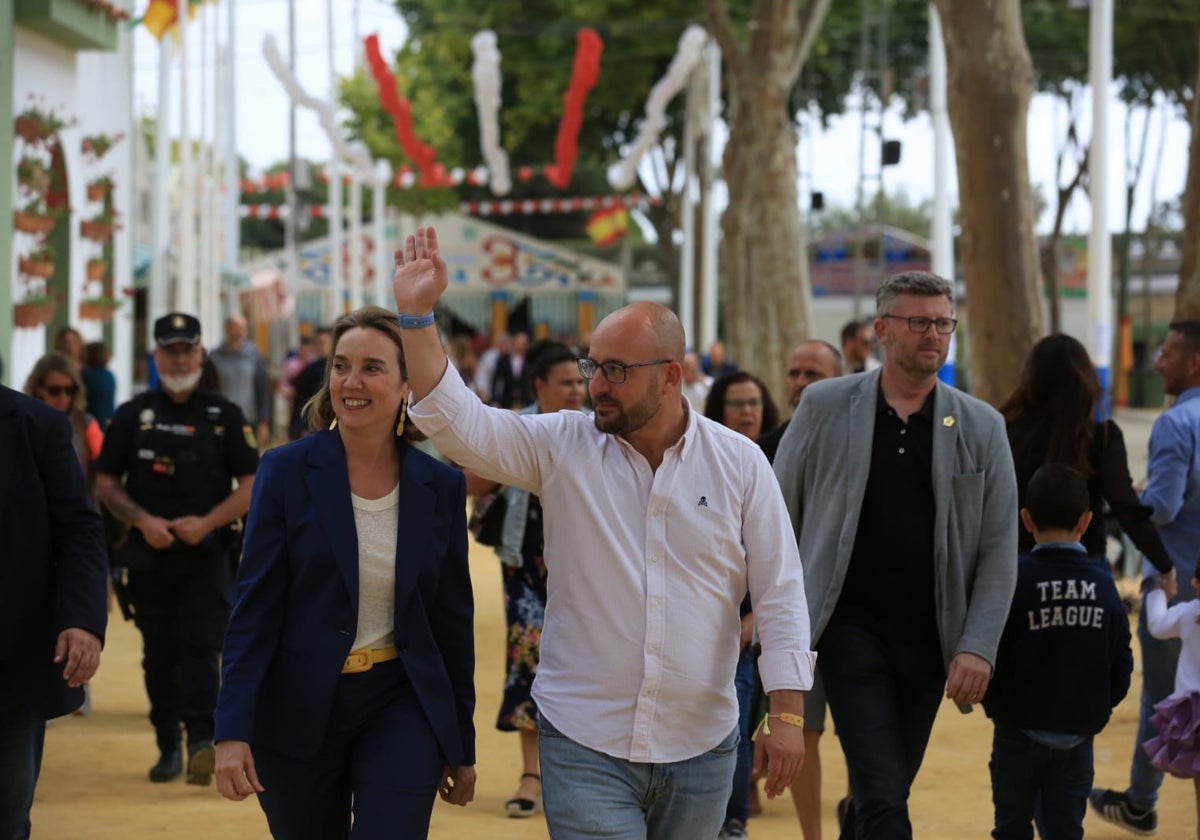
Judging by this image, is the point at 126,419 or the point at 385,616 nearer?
the point at 385,616

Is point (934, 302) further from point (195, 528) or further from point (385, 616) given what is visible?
point (195, 528)

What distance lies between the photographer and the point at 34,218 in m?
16.8

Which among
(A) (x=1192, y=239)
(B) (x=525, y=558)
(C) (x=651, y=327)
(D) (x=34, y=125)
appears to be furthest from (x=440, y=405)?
(D) (x=34, y=125)

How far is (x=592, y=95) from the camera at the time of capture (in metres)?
46.2

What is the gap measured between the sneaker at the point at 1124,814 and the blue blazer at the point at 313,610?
13.9 feet

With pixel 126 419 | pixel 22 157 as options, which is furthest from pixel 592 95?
pixel 126 419

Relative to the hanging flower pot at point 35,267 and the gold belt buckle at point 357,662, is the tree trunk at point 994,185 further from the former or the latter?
the gold belt buckle at point 357,662

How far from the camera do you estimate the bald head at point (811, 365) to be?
29.7 ft

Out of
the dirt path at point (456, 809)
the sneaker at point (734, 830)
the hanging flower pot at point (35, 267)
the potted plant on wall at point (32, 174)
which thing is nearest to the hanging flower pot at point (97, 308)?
the hanging flower pot at point (35, 267)

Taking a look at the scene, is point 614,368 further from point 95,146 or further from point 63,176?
point 95,146

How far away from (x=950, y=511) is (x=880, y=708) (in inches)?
25.7

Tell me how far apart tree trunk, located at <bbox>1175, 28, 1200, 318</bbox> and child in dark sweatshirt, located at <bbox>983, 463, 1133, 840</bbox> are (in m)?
5.87

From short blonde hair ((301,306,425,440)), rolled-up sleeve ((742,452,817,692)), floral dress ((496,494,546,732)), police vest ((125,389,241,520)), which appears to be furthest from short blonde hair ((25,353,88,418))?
rolled-up sleeve ((742,452,817,692))

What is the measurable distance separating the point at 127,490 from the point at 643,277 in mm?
70723
